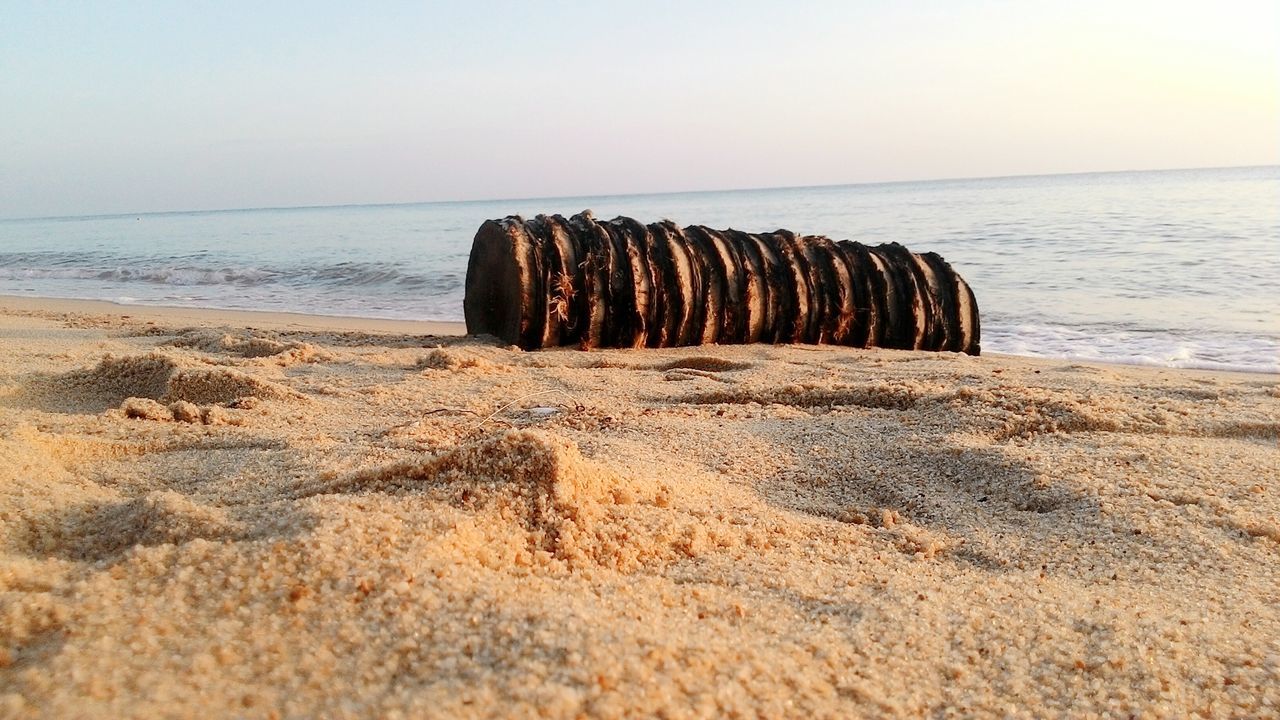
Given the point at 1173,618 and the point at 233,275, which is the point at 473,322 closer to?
the point at 1173,618

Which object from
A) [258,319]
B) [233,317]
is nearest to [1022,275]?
[258,319]

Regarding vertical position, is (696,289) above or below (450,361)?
above

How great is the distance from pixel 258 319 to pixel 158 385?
194 inches

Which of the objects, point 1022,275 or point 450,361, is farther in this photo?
point 1022,275

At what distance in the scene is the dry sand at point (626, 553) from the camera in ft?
3.59

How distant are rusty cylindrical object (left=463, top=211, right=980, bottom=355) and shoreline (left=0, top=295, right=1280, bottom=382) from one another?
0.64 meters

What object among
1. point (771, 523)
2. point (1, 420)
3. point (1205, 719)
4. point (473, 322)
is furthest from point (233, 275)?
point (1205, 719)

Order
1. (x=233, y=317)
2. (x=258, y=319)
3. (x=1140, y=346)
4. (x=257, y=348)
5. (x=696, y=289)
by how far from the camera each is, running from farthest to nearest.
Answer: (x=233, y=317) → (x=258, y=319) → (x=1140, y=346) → (x=696, y=289) → (x=257, y=348)

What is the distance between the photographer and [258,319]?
7855mm

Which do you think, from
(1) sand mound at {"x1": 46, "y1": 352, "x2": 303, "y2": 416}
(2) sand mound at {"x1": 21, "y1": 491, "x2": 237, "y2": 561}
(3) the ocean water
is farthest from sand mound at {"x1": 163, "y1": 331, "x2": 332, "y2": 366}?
(3) the ocean water

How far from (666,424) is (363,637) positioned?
75.6 inches

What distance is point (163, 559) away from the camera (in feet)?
4.43

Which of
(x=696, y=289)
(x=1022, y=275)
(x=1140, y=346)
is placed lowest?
(x=1140, y=346)

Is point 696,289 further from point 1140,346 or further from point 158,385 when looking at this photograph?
point 1140,346
